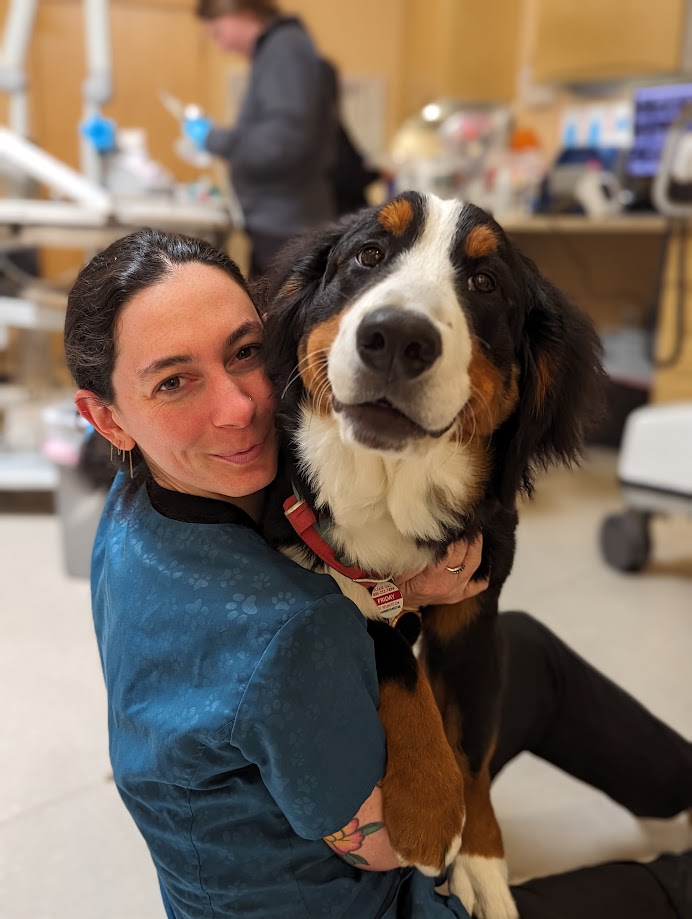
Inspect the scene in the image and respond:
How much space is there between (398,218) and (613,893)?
0.94m

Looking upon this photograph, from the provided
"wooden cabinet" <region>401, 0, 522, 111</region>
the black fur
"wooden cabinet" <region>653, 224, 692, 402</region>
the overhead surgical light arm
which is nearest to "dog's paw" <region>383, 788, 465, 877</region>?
the black fur

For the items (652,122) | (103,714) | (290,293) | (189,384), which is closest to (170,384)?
(189,384)

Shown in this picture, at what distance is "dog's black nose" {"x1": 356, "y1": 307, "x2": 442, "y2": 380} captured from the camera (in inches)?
32.4

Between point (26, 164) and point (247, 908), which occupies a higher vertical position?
point (26, 164)

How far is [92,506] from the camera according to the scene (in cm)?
242

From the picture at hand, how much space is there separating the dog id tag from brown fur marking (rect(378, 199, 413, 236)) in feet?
1.45

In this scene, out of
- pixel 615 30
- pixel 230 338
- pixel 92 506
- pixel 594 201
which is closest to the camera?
pixel 230 338

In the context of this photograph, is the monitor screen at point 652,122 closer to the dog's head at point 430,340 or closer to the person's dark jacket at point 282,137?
the person's dark jacket at point 282,137

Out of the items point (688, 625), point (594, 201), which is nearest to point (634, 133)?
point (594, 201)

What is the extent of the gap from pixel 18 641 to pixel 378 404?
159 centimetres

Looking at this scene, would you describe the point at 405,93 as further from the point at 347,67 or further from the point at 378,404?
the point at 378,404

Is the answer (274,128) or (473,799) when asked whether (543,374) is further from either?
(274,128)

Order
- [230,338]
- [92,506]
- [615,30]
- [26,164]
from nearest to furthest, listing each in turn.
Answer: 1. [230,338]
2. [92,506]
3. [26,164]
4. [615,30]

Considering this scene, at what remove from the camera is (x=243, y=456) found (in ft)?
3.29
